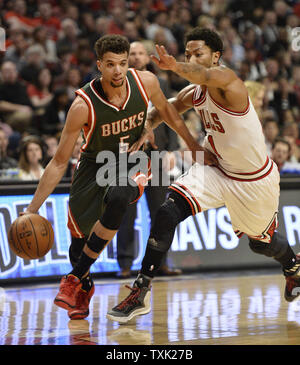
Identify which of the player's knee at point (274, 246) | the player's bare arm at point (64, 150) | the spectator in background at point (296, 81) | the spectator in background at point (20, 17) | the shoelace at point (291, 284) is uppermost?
the spectator in background at point (20, 17)

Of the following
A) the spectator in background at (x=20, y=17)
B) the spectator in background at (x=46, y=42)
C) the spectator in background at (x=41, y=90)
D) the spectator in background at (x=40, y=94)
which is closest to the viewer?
the spectator in background at (x=40, y=94)

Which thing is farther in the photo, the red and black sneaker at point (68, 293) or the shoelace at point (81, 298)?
the shoelace at point (81, 298)

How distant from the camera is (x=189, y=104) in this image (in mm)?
5027

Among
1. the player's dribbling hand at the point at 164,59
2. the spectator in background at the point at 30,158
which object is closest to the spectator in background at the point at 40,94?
the spectator in background at the point at 30,158

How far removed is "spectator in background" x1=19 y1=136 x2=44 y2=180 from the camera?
284 inches

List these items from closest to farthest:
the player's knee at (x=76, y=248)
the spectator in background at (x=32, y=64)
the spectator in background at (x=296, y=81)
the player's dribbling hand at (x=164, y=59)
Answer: the player's dribbling hand at (x=164, y=59) < the player's knee at (x=76, y=248) < the spectator in background at (x=32, y=64) < the spectator in background at (x=296, y=81)

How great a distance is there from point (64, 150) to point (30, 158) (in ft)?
9.03

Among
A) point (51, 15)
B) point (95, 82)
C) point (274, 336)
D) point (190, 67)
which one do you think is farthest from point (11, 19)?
point (274, 336)

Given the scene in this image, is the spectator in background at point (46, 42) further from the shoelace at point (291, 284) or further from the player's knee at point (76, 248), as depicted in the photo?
the shoelace at point (291, 284)

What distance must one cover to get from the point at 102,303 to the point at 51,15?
6.84m

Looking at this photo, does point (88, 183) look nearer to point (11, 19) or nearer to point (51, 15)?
point (11, 19)

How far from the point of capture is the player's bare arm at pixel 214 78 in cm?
400

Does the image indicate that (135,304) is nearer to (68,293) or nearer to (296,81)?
(68,293)

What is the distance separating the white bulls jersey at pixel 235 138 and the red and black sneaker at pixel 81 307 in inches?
50.8
